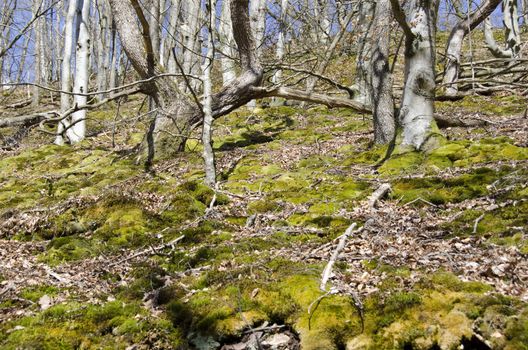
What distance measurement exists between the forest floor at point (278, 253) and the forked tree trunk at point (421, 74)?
17.8 inches

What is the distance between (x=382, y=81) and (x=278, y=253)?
5.20m

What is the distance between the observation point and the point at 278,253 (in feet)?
13.5

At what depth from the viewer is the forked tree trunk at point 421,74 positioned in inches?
269

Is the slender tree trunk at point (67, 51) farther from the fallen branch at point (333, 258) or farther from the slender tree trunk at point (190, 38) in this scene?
the fallen branch at point (333, 258)

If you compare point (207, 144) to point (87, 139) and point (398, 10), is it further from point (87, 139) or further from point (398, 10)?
point (87, 139)

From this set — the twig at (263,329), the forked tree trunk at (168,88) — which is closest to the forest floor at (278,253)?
the twig at (263,329)

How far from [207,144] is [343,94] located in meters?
8.24

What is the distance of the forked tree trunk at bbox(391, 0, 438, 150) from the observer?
6828 millimetres

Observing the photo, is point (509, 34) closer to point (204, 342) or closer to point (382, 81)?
point (382, 81)

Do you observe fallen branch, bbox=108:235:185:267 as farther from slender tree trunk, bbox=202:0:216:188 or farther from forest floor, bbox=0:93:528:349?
slender tree trunk, bbox=202:0:216:188

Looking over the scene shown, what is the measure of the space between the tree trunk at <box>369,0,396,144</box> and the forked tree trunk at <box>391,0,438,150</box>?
→ 101cm

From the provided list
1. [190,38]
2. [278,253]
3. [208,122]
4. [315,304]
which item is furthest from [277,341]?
[190,38]

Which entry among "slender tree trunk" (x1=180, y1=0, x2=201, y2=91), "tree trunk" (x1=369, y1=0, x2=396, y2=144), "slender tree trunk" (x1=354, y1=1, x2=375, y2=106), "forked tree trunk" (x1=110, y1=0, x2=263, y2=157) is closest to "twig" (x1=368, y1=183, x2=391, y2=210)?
"tree trunk" (x1=369, y1=0, x2=396, y2=144)

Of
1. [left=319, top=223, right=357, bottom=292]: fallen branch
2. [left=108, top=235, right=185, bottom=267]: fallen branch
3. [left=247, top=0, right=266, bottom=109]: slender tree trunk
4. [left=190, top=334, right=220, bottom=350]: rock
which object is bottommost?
[left=190, top=334, right=220, bottom=350]: rock
